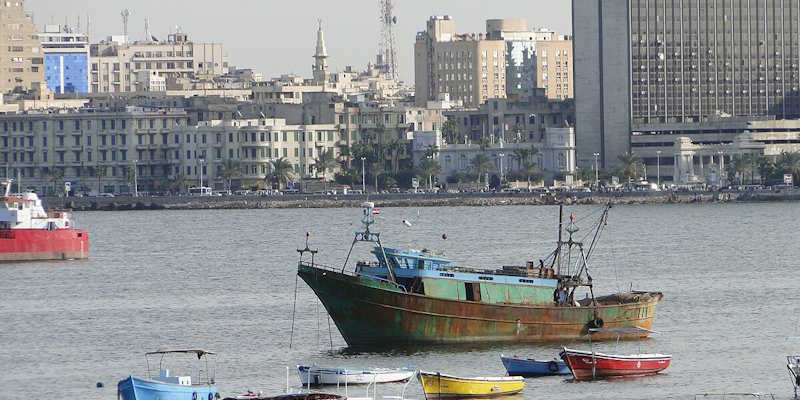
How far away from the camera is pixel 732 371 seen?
75.0m

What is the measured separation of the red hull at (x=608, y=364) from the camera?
72500 mm

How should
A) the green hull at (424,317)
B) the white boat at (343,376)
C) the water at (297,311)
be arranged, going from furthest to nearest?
the green hull at (424,317), the water at (297,311), the white boat at (343,376)

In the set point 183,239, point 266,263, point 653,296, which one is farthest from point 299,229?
point 653,296

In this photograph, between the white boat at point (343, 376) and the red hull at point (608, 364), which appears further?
the red hull at point (608, 364)

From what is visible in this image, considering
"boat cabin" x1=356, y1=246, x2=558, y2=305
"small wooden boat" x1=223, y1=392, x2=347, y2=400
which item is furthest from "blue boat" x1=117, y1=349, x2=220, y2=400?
"boat cabin" x1=356, y1=246, x2=558, y2=305

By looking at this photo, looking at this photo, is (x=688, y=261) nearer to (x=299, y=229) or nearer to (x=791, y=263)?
(x=791, y=263)

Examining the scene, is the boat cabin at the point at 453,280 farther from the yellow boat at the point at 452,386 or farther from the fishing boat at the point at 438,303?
the yellow boat at the point at 452,386

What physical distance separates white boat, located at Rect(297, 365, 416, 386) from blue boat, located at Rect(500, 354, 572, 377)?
14.5 ft

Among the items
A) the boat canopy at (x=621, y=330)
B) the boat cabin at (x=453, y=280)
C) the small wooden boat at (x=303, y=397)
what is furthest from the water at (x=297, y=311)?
the small wooden boat at (x=303, y=397)

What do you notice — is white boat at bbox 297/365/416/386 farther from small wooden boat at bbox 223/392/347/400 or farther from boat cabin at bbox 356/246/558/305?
boat cabin at bbox 356/246/558/305

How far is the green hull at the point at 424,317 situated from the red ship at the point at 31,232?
55.8 metres

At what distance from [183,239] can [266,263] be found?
1521 inches

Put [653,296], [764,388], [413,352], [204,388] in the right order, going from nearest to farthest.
A: [204,388] < [764,388] < [413,352] < [653,296]

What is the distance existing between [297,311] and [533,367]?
2560 centimetres
